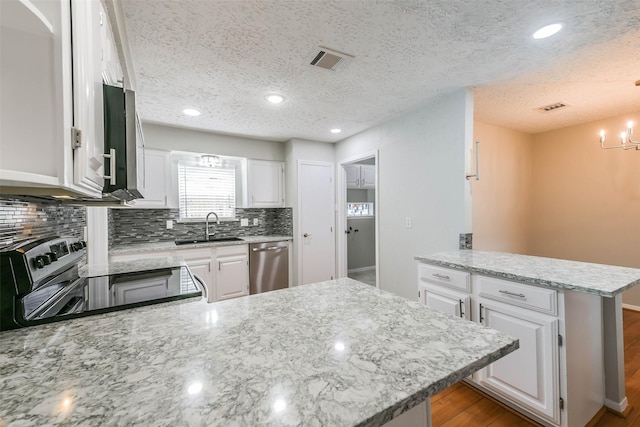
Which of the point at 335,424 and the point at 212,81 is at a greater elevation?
the point at 212,81

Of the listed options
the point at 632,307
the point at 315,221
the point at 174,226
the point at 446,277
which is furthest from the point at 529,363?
the point at 174,226

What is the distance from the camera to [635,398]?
1773 millimetres

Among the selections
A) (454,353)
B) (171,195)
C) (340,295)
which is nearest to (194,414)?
(454,353)

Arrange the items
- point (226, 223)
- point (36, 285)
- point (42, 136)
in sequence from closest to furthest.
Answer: point (42, 136) < point (36, 285) < point (226, 223)

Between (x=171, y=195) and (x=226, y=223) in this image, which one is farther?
(x=226, y=223)

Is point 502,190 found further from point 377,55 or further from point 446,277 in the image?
point 377,55

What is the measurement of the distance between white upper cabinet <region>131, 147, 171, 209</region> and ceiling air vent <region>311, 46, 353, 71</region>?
2385 mm

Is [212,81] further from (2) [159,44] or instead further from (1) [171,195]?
(1) [171,195]

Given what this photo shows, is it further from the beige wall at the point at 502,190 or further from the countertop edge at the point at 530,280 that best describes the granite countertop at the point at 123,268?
the beige wall at the point at 502,190

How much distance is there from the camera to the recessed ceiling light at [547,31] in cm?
154

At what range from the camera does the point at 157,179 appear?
3250 millimetres

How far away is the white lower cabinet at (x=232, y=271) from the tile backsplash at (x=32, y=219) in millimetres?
1773

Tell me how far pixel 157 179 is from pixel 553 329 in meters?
3.88

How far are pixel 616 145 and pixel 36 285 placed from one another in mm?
5253
